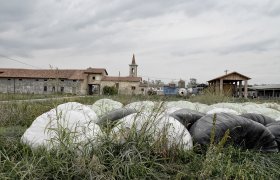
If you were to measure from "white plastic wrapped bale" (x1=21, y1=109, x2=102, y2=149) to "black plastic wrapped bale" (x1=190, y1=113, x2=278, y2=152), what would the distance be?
1237 mm

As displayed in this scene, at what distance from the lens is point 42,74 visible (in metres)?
48.4

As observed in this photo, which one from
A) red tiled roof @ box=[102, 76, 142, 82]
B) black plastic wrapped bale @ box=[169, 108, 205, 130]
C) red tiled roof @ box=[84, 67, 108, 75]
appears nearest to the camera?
black plastic wrapped bale @ box=[169, 108, 205, 130]

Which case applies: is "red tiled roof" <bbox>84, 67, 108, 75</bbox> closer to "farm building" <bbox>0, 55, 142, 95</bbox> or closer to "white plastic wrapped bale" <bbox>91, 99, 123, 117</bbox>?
"farm building" <bbox>0, 55, 142, 95</bbox>

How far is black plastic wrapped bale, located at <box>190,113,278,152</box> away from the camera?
340 centimetres

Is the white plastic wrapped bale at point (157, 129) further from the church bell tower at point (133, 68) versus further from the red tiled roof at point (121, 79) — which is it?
the church bell tower at point (133, 68)

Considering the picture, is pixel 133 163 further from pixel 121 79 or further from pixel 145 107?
pixel 121 79

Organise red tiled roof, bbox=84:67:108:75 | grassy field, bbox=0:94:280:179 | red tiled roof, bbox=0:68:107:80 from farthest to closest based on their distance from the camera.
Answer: red tiled roof, bbox=84:67:108:75 → red tiled roof, bbox=0:68:107:80 → grassy field, bbox=0:94:280:179

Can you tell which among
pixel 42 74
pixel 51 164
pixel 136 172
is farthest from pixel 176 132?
pixel 42 74

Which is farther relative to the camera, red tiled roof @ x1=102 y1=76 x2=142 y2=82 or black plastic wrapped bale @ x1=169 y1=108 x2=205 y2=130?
red tiled roof @ x1=102 y1=76 x2=142 y2=82

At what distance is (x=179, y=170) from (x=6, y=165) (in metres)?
1.65

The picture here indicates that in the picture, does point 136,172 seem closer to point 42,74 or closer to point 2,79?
point 42,74

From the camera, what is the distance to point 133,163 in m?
2.60

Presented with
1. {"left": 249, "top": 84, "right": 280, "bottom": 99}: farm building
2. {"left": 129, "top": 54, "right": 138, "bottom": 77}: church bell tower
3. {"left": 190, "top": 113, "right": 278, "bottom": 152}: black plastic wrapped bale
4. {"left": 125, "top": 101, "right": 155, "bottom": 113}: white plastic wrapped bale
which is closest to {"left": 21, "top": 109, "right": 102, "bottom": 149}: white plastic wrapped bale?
{"left": 125, "top": 101, "right": 155, "bottom": 113}: white plastic wrapped bale

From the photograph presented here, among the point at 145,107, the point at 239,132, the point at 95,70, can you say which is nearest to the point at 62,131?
the point at 145,107
